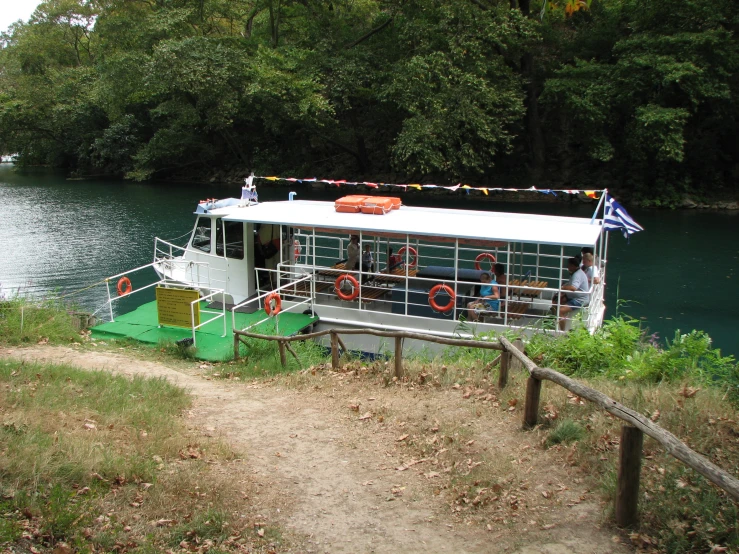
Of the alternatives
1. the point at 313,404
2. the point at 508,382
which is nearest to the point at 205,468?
the point at 313,404

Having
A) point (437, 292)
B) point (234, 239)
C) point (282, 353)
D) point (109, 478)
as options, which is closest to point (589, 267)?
point (437, 292)

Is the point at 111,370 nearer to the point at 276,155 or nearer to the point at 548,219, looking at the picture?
the point at 548,219

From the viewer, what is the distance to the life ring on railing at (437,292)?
43.2 ft

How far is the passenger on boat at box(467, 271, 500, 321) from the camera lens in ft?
43.4

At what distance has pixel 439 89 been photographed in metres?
32.6

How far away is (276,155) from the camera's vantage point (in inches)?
1853

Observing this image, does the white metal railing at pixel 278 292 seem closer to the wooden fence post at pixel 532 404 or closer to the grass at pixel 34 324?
the grass at pixel 34 324

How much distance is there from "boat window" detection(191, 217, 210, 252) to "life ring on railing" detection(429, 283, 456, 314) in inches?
218

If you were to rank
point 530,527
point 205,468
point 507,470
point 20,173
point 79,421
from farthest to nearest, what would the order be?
point 20,173 < point 79,421 < point 205,468 < point 507,470 < point 530,527

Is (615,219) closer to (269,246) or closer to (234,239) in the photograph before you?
(269,246)

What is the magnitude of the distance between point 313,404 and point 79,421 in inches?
116

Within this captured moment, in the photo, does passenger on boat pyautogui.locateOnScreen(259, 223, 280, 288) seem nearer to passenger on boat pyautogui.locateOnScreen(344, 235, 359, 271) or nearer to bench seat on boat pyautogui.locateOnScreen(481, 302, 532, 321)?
passenger on boat pyautogui.locateOnScreen(344, 235, 359, 271)

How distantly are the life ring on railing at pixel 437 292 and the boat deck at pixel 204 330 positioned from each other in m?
2.61

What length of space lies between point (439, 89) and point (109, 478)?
2838 cm
